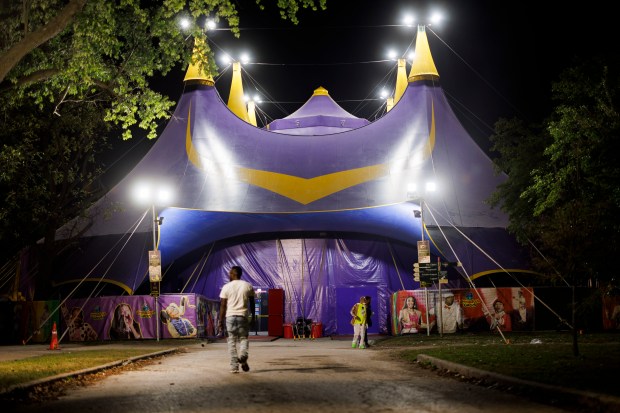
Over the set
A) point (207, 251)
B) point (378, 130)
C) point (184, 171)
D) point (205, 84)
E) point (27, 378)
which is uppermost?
point (205, 84)

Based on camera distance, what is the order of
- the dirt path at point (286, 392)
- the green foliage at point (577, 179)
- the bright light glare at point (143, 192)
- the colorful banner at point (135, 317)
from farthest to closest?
the colorful banner at point (135, 317)
the bright light glare at point (143, 192)
the green foliage at point (577, 179)
the dirt path at point (286, 392)

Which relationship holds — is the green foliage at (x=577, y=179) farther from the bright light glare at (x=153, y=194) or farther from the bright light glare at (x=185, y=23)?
the bright light glare at (x=153, y=194)

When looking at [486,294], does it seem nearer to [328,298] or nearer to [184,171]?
[328,298]

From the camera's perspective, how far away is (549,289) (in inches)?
888

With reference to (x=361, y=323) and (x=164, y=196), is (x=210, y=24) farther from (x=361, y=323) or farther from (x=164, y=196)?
(x=361, y=323)

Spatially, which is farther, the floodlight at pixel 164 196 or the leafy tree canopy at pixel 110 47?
the floodlight at pixel 164 196

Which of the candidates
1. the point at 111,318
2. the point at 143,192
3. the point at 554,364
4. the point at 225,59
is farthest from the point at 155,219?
the point at 554,364

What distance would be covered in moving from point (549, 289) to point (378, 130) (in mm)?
8473

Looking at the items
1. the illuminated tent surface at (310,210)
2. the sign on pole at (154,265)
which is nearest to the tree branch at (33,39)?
the sign on pole at (154,265)

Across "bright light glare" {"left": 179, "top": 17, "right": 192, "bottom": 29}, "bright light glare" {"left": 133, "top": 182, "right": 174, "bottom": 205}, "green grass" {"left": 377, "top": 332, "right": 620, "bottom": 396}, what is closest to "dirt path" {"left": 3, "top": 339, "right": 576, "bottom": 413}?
"green grass" {"left": 377, "top": 332, "right": 620, "bottom": 396}

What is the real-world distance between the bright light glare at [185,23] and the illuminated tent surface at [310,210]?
9.80 metres

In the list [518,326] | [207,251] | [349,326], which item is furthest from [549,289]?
[207,251]

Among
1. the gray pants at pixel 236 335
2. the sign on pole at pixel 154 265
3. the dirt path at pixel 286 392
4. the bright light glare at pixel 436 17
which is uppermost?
the bright light glare at pixel 436 17

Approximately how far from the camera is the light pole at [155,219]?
67.3 ft
